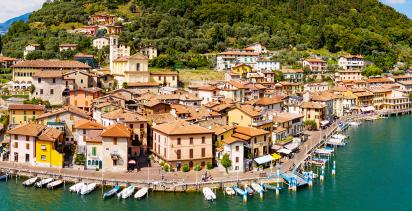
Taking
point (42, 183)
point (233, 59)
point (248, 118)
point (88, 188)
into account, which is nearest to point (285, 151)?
point (248, 118)

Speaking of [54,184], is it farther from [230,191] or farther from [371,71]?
[371,71]

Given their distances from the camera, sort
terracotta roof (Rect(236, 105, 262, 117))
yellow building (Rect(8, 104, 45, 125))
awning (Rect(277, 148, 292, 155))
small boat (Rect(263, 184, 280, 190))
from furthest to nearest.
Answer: yellow building (Rect(8, 104, 45, 125)), terracotta roof (Rect(236, 105, 262, 117)), awning (Rect(277, 148, 292, 155)), small boat (Rect(263, 184, 280, 190))

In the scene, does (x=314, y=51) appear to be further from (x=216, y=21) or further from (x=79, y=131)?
(x=79, y=131)

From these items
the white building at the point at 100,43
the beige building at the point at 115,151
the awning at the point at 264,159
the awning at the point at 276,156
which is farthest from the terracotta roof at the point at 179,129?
the white building at the point at 100,43

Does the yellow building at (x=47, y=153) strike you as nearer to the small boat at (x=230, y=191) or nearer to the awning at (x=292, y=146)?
the small boat at (x=230, y=191)

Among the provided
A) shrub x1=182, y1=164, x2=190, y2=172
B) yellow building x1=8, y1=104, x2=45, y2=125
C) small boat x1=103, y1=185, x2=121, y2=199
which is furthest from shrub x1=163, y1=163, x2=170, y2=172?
yellow building x1=8, y1=104, x2=45, y2=125

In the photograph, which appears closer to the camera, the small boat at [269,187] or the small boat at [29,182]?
the small boat at [269,187]

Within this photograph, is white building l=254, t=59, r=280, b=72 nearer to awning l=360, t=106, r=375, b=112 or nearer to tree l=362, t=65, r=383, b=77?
awning l=360, t=106, r=375, b=112
